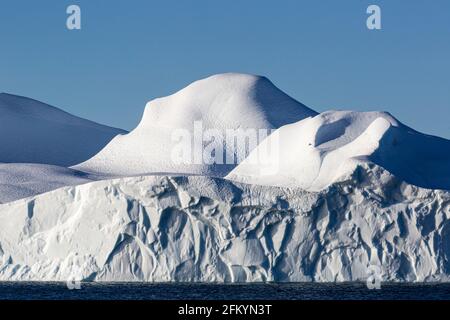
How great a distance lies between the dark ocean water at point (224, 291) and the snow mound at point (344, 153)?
5.11 metres

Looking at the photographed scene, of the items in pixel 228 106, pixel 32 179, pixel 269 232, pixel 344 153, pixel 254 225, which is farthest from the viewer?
pixel 228 106

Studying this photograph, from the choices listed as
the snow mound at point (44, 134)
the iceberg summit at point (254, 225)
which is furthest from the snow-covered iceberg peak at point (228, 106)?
the iceberg summit at point (254, 225)

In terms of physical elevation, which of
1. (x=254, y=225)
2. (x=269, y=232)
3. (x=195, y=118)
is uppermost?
(x=195, y=118)

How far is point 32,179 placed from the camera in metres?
66.4

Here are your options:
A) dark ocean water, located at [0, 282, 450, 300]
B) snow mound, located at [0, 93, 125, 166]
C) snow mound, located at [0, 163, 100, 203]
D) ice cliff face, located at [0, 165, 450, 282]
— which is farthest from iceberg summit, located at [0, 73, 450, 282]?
snow mound, located at [0, 93, 125, 166]

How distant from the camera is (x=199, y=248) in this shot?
158 ft

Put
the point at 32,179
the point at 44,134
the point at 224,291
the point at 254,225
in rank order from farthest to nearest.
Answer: the point at 44,134 < the point at 32,179 < the point at 254,225 < the point at 224,291

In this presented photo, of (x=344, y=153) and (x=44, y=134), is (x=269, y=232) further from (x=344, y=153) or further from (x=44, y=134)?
(x=44, y=134)

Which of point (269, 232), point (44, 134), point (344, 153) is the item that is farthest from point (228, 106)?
point (44, 134)

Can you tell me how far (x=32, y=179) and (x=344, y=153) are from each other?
67.7 feet

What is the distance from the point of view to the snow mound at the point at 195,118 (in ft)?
239

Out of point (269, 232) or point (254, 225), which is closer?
point (254, 225)

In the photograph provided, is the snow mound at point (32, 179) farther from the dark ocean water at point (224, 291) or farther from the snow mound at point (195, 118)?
the dark ocean water at point (224, 291)
